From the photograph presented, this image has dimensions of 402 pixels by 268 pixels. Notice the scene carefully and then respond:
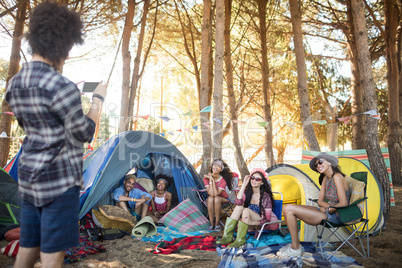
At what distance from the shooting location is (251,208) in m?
4.62

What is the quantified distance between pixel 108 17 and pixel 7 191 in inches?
303

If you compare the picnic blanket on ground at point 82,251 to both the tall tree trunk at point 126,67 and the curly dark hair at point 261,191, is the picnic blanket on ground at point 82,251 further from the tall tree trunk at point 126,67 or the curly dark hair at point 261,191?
the tall tree trunk at point 126,67

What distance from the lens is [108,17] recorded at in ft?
35.5

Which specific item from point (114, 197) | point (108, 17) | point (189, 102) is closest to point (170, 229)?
point (114, 197)

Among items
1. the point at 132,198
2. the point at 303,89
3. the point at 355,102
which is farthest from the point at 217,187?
the point at 355,102

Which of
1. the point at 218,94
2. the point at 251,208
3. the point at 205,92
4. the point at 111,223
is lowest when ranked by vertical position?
the point at 111,223

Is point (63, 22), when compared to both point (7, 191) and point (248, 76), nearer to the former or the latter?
point (7, 191)

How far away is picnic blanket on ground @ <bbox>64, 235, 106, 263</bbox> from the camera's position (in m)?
3.63

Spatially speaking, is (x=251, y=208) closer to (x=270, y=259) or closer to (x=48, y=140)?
(x=270, y=259)

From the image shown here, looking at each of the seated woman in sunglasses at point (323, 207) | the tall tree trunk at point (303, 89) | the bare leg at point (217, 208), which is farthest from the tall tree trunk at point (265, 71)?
the seated woman in sunglasses at point (323, 207)

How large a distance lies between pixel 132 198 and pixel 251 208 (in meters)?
1.86

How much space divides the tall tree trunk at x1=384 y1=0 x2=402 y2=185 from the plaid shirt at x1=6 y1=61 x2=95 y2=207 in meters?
9.04

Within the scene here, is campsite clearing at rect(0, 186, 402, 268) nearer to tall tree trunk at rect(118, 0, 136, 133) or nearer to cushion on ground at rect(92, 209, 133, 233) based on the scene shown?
cushion on ground at rect(92, 209, 133, 233)

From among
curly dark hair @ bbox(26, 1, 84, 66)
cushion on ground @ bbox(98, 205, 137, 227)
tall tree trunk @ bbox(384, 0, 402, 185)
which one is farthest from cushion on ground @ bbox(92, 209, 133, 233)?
tall tree trunk @ bbox(384, 0, 402, 185)
